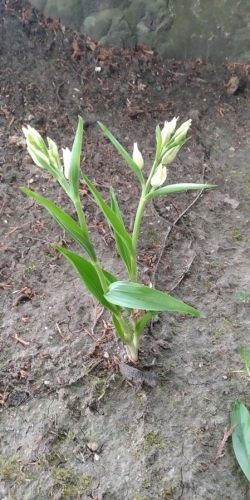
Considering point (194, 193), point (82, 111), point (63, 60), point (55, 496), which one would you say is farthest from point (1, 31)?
point (55, 496)

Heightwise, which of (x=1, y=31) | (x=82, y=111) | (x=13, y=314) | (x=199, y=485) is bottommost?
(x=199, y=485)

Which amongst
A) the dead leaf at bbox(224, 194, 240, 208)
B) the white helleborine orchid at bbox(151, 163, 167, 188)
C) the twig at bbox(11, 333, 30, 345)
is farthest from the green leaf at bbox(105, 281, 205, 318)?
the dead leaf at bbox(224, 194, 240, 208)

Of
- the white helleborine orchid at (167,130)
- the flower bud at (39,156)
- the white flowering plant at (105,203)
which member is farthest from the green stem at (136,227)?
the flower bud at (39,156)

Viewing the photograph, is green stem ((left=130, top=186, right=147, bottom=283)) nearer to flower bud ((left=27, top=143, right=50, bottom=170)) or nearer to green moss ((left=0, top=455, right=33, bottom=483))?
flower bud ((left=27, top=143, right=50, bottom=170))

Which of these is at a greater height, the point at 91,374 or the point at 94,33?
the point at 94,33

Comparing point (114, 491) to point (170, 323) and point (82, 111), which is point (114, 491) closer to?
point (170, 323)

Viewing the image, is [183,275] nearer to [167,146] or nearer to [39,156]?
[167,146]
